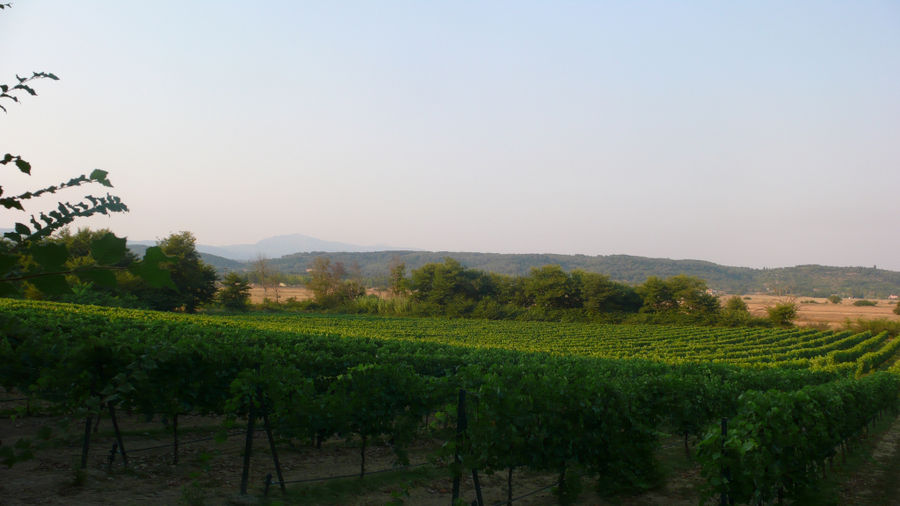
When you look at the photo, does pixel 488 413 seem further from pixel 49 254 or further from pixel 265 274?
pixel 265 274

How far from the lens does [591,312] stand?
66.1 m

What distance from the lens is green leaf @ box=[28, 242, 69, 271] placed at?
1.01 meters

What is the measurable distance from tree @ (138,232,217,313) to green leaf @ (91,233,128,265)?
50913 millimetres

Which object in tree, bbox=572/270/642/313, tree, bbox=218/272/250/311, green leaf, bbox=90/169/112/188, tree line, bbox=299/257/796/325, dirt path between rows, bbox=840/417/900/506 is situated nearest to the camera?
green leaf, bbox=90/169/112/188

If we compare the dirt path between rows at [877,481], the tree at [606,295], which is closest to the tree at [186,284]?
the tree at [606,295]

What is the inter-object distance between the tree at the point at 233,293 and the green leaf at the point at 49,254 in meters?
60.1

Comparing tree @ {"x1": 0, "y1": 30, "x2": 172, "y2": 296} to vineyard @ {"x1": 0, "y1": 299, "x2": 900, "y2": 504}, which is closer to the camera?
tree @ {"x1": 0, "y1": 30, "x2": 172, "y2": 296}

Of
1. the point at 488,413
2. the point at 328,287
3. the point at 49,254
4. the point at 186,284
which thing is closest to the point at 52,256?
the point at 49,254

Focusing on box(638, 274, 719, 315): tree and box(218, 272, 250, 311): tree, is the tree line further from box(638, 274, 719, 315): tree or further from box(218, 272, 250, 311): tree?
box(218, 272, 250, 311): tree

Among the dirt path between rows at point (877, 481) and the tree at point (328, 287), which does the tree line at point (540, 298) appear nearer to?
the tree at point (328, 287)

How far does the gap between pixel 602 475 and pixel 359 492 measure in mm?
3634

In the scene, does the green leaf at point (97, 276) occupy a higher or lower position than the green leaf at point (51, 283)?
higher

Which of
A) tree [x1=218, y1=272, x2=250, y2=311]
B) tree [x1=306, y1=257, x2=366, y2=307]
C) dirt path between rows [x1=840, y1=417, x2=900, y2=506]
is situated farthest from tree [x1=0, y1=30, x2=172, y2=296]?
tree [x1=306, y1=257, x2=366, y2=307]

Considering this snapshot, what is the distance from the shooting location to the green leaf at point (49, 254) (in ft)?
3.31
